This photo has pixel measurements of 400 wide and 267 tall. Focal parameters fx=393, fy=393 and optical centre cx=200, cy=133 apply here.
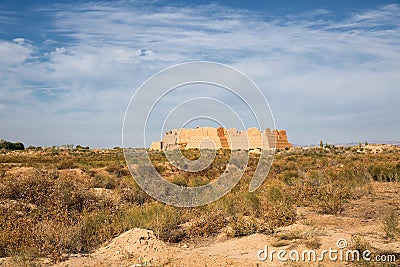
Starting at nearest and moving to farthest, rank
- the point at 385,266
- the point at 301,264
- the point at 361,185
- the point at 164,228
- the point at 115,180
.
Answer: the point at 385,266
the point at 301,264
the point at 164,228
the point at 361,185
the point at 115,180

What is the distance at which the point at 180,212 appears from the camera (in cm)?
1170

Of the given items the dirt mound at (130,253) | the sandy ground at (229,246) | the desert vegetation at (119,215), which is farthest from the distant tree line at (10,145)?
the sandy ground at (229,246)

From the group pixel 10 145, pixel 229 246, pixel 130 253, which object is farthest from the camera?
pixel 10 145

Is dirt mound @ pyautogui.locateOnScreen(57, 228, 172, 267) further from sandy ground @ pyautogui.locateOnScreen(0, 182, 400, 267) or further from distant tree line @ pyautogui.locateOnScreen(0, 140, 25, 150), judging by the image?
distant tree line @ pyautogui.locateOnScreen(0, 140, 25, 150)

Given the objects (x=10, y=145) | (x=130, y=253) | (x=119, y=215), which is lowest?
(x=130, y=253)

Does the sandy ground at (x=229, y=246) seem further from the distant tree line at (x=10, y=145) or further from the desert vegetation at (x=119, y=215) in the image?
the distant tree line at (x=10, y=145)

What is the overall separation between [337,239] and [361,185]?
9541 millimetres

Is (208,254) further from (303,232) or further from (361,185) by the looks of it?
(361,185)

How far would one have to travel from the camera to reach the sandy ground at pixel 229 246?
7211 millimetres

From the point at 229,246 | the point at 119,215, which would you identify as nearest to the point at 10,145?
the point at 119,215

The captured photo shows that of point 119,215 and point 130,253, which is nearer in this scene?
point 130,253

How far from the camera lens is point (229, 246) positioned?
28.1ft

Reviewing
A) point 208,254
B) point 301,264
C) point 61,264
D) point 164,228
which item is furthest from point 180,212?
point 301,264

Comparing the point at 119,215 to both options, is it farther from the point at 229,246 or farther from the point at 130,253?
the point at 229,246
